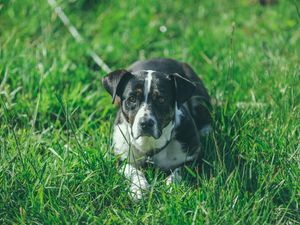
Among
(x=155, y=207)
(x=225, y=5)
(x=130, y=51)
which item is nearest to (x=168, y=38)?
(x=130, y=51)

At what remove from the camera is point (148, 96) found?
431 cm

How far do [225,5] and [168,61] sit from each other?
258 centimetres

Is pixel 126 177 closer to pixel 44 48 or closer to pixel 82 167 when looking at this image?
pixel 82 167

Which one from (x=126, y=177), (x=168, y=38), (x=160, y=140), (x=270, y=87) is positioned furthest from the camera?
(x=168, y=38)

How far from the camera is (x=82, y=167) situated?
418 cm

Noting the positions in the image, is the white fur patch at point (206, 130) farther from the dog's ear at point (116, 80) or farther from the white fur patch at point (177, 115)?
the dog's ear at point (116, 80)

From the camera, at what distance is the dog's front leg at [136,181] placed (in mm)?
3980

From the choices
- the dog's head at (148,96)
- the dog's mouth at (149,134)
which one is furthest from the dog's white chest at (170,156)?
the dog's mouth at (149,134)

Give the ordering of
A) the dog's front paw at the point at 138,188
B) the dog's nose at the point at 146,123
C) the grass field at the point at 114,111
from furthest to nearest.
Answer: the dog's nose at the point at 146,123, the dog's front paw at the point at 138,188, the grass field at the point at 114,111

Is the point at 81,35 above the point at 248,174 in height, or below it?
above

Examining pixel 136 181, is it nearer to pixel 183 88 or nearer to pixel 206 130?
pixel 183 88

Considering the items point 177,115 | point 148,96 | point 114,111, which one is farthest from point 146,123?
point 114,111

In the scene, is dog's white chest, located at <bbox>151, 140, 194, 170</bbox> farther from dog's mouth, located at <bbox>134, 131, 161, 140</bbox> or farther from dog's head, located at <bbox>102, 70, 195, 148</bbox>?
dog's mouth, located at <bbox>134, 131, 161, 140</bbox>

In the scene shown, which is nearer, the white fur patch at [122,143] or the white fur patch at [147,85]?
the white fur patch at [147,85]
